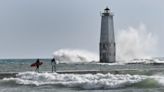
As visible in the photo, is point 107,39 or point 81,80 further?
point 107,39

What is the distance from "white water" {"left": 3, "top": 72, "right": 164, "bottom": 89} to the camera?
3834 centimetres

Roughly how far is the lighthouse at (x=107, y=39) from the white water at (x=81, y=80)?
160ft

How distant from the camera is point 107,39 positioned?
91438 millimetres

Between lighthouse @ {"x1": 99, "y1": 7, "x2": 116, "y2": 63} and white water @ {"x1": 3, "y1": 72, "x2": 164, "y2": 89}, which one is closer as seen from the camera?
white water @ {"x1": 3, "y1": 72, "x2": 164, "y2": 89}

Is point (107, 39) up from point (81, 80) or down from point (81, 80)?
up

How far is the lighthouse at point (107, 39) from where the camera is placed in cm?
9156

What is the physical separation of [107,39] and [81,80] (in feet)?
170

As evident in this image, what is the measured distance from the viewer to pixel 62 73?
143ft

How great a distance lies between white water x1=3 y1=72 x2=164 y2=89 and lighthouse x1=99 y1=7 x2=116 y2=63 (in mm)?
48896

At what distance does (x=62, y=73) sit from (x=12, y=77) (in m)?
3.86

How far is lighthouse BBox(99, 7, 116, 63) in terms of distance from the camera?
91562mm

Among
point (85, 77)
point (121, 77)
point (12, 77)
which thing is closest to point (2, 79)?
point (12, 77)

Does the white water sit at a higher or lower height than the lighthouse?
lower

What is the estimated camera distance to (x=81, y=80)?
131 ft
